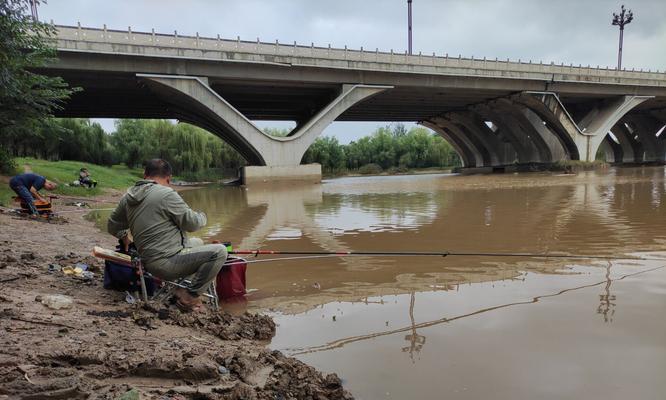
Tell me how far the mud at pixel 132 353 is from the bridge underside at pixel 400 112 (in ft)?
79.2

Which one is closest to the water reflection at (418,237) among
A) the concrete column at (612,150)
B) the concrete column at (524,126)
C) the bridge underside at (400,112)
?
the bridge underside at (400,112)

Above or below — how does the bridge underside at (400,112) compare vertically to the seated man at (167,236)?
above

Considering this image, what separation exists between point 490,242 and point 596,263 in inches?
67.1

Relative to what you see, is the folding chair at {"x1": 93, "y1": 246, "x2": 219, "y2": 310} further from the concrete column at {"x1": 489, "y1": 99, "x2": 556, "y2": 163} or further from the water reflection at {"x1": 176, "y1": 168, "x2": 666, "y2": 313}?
the concrete column at {"x1": 489, "y1": 99, "x2": 556, "y2": 163}

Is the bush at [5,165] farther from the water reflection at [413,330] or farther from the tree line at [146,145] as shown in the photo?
the tree line at [146,145]

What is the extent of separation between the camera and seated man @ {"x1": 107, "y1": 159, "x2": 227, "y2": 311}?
3443 millimetres

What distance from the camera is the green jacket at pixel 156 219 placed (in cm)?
343

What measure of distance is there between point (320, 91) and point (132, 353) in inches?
1244

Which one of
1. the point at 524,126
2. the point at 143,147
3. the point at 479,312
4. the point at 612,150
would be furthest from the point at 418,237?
the point at 612,150

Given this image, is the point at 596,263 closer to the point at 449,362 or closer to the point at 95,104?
the point at 449,362

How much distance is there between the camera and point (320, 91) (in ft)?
107

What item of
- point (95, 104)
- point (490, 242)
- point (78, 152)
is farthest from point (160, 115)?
point (490, 242)

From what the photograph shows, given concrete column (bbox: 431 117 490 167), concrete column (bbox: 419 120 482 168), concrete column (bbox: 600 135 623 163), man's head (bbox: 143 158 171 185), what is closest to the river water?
man's head (bbox: 143 158 171 185)

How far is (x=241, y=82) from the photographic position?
28109mm
